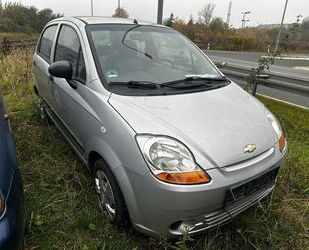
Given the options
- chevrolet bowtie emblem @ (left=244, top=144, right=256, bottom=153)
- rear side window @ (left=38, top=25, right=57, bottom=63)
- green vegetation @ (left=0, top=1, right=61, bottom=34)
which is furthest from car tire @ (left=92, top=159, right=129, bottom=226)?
green vegetation @ (left=0, top=1, right=61, bottom=34)

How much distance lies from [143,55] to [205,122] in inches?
46.5

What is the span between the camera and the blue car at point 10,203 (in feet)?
5.93

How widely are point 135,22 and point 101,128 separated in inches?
66.8

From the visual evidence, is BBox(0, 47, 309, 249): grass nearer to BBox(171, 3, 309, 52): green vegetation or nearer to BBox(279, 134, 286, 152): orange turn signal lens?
BBox(279, 134, 286, 152): orange turn signal lens

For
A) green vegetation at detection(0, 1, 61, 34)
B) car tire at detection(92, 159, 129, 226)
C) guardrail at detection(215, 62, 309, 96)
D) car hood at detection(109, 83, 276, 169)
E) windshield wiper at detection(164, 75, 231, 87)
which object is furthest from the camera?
green vegetation at detection(0, 1, 61, 34)

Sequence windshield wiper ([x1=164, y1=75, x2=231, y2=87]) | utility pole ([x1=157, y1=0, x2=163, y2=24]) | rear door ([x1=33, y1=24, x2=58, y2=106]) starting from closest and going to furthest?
windshield wiper ([x1=164, y1=75, x2=231, y2=87]) < rear door ([x1=33, y1=24, x2=58, y2=106]) < utility pole ([x1=157, y1=0, x2=163, y2=24])

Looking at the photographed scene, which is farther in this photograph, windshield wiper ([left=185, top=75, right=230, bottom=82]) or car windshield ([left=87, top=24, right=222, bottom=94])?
windshield wiper ([left=185, top=75, right=230, bottom=82])

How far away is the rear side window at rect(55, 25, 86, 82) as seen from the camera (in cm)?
306

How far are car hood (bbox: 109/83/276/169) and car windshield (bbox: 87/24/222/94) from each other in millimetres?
383

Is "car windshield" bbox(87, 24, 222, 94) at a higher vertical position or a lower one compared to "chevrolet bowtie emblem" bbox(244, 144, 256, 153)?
higher

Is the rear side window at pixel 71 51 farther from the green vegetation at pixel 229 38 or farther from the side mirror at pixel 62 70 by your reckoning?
the green vegetation at pixel 229 38

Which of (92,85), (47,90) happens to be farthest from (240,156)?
(47,90)

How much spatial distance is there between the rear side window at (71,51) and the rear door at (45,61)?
275mm

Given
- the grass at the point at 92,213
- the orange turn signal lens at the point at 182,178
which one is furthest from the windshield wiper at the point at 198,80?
the grass at the point at 92,213
